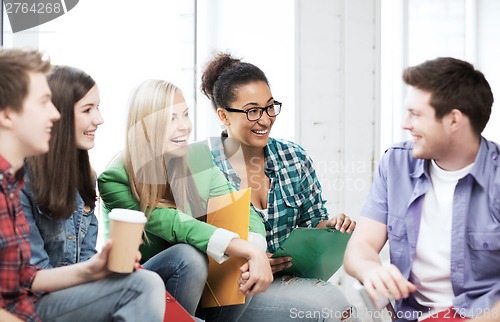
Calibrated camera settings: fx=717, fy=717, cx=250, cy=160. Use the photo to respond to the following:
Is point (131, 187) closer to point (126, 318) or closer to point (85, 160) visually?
point (85, 160)

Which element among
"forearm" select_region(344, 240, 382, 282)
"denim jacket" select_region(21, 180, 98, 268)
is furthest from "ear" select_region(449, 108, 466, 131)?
"denim jacket" select_region(21, 180, 98, 268)

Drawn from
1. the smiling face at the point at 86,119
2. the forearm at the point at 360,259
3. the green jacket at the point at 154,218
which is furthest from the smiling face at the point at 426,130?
the smiling face at the point at 86,119

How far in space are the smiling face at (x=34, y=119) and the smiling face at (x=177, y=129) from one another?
652 millimetres

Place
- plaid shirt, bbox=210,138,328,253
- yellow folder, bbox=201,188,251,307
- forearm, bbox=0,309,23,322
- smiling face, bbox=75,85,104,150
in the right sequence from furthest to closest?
plaid shirt, bbox=210,138,328,253 → yellow folder, bbox=201,188,251,307 → smiling face, bbox=75,85,104,150 → forearm, bbox=0,309,23,322

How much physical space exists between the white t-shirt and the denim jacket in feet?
2.95

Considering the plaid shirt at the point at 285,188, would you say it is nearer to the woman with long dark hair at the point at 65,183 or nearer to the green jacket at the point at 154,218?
the green jacket at the point at 154,218

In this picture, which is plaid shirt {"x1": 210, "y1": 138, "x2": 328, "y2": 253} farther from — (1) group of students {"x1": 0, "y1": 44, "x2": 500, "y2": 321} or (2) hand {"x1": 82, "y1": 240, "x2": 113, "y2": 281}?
(2) hand {"x1": 82, "y1": 240, "x2": 113, "y2": 281}

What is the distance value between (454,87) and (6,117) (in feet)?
3.50


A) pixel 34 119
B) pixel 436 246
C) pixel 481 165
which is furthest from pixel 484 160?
pixel 34 119

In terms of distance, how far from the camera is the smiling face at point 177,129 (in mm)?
2191

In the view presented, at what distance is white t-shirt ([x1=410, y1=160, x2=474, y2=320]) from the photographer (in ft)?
6.01

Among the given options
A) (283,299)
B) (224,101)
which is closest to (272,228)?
(283,299)

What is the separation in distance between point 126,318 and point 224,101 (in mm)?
1134

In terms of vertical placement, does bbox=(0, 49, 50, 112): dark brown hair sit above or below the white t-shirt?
above
